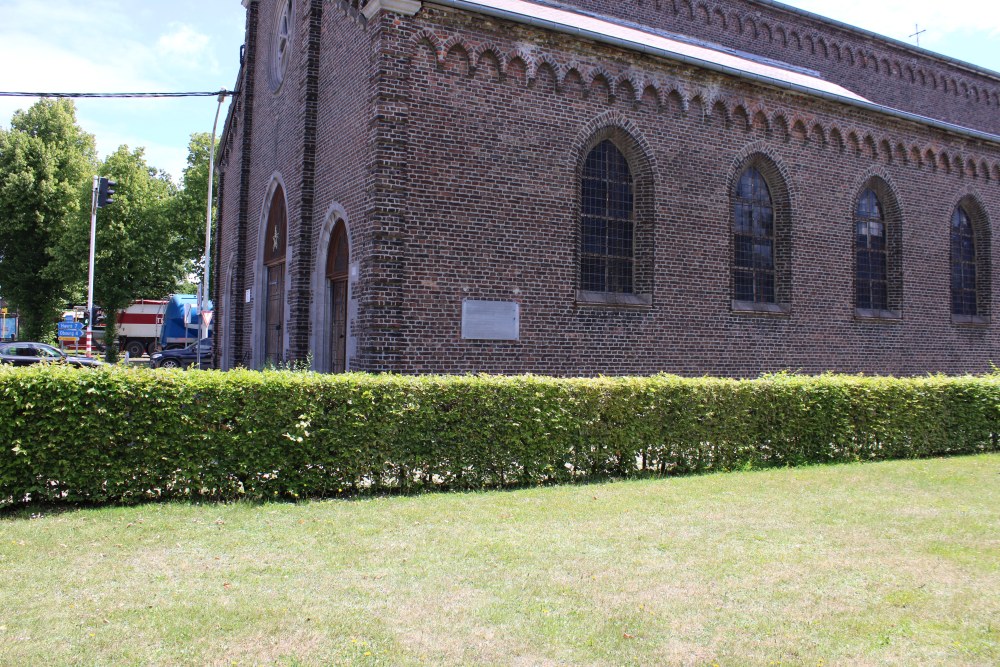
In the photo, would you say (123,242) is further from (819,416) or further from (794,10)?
(819,416)

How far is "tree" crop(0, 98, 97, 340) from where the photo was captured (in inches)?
1642

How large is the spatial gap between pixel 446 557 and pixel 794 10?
19548mm

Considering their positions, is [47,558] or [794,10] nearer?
[47,558]

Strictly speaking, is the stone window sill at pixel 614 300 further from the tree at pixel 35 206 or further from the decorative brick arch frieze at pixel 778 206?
the tree at pixel 35 206

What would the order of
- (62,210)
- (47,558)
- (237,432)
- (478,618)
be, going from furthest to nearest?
(62,210) → (237,432) → (47,558) → (478,618)

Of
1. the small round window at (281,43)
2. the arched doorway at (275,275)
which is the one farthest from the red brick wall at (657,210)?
the small round window at (281,43)

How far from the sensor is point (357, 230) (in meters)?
12.2

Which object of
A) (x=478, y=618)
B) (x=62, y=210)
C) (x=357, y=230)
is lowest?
(x=478, y=618)

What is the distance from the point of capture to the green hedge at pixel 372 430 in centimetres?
718

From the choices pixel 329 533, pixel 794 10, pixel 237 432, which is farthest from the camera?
pixel 794 10

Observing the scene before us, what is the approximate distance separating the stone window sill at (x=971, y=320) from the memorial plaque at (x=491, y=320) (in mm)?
12152

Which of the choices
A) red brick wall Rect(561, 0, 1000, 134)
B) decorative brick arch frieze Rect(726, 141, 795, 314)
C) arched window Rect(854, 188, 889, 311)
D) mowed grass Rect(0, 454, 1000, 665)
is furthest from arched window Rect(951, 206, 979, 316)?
mowed grass Rect(0, 454, 1000, 665)

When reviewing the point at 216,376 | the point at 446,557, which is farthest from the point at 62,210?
the point at 446,557

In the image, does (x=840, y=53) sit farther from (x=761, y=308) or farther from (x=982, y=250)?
(x=761, y=308)
